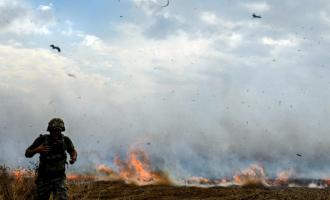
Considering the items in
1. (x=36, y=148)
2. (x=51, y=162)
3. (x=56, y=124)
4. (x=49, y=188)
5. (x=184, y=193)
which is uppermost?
(x=56, y=124)

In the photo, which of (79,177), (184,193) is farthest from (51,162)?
(184,193)

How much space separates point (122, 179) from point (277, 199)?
1165 centimetres

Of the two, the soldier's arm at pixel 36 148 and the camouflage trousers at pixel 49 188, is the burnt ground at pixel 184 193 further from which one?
the soldier's arm at pixel 36 148

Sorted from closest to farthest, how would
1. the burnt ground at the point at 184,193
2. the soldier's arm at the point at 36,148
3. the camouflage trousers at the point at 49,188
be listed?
the soldier's arm at the point at 36,148
the camouflage trousers at the point at 49,188
the burnt ground at the point at 184,193

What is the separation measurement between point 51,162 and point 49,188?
58 centimetres

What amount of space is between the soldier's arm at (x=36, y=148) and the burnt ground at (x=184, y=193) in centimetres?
439

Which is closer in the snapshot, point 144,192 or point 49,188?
point 49,188

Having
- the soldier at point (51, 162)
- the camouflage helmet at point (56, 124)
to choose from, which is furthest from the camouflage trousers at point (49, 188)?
the camouflage helmet at point (56, 124)

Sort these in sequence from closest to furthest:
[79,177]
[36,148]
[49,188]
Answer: [36,148], [49,188], [79,177]

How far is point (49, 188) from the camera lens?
12.0 m

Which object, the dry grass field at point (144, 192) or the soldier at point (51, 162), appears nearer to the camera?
the soldier at point (51, 162)

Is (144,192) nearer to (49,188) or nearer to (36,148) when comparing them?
(49,188)

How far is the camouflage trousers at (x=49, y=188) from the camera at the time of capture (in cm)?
1198

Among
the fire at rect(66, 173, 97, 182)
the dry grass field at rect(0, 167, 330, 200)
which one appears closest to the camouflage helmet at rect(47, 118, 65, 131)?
the dry grass field at rect(0, 167, 330, 200)
